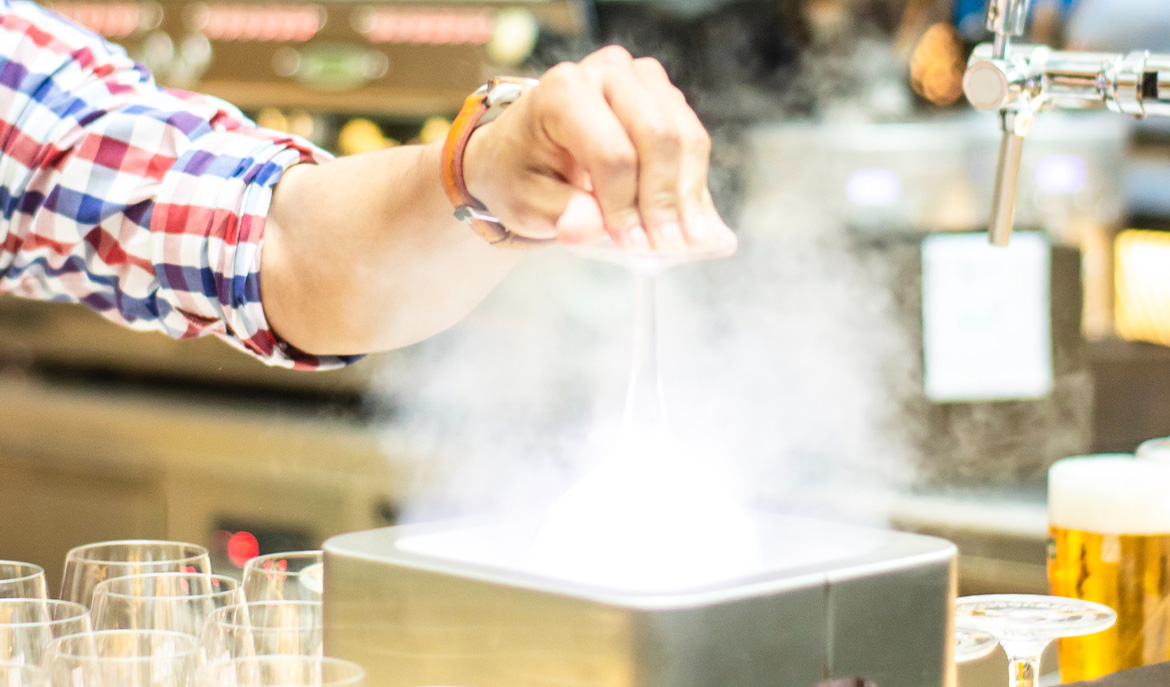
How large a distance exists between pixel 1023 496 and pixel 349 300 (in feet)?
4.66

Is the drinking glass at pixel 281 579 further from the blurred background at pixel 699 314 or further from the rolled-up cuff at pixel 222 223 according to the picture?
the blurred background at pixel 699 314

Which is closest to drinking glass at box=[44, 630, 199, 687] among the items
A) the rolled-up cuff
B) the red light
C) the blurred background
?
the rolled-up cuff

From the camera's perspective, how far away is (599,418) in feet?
8.39

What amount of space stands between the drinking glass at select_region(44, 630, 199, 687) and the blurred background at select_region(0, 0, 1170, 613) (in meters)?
1.48

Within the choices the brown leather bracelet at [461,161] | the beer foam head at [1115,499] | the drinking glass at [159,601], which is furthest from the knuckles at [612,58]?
the beer foam head at [1115,499]

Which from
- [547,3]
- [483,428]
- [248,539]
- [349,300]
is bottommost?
[248,539]

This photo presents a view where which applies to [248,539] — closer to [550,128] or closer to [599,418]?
[599,418]

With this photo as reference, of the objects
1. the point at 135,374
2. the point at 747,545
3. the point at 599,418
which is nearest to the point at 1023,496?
the point at 599,418

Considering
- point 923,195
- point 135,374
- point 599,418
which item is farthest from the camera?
point 135,374

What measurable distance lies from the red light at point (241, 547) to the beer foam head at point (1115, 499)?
2258 mm

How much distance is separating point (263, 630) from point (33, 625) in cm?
14

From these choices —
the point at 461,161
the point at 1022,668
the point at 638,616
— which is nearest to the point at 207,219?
the point at 461,161

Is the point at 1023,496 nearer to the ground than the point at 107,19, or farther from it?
nearer to the ground

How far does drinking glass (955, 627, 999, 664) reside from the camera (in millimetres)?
981
